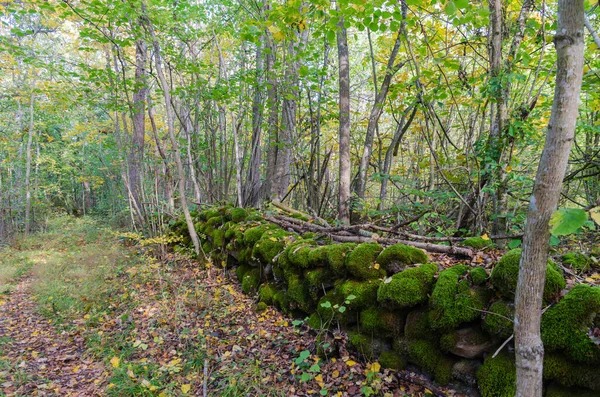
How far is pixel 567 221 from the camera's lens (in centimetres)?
106

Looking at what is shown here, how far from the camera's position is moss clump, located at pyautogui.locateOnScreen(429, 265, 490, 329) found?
2.27m

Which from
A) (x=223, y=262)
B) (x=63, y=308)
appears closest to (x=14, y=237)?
(x=63, y=308)

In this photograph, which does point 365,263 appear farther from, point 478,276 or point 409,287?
point 478,276

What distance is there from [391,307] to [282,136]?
531 cm

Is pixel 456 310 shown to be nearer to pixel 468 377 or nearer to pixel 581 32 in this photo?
pixel 468 377

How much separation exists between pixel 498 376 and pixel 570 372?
0.39m

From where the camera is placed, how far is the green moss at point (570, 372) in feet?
5.82

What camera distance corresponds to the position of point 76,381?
312 cm

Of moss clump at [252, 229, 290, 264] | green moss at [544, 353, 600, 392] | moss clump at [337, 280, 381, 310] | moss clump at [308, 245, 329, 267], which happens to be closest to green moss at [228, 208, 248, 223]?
moss clump at [252, 229, 290, 264]

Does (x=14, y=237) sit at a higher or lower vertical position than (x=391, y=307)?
lower

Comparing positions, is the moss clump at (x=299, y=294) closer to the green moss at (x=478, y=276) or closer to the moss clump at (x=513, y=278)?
the green moss at (x=478, y=276)

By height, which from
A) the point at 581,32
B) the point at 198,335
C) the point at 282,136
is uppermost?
the point at 282,136

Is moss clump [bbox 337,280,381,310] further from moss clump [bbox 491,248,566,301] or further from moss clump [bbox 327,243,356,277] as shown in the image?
moss clump [bbox 491,248,566,301]

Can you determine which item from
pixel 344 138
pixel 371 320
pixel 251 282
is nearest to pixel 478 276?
pixel 371 320
